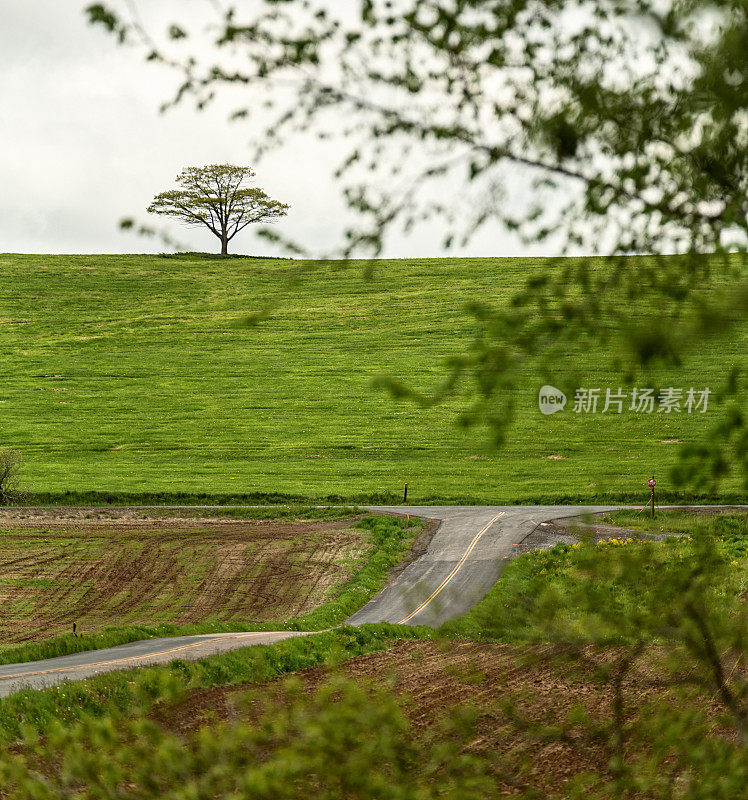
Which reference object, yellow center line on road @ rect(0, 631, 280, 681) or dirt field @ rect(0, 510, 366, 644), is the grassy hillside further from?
yellow center line on road @ rect(0, 631, 280, 681)

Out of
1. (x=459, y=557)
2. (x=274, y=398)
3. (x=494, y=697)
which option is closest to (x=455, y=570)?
(x=459, y=557)

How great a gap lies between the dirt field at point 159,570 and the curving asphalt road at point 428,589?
2078 mm

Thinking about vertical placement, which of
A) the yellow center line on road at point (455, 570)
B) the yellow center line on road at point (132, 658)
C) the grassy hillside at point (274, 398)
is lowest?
the yellow center line on road at point (132, 658)

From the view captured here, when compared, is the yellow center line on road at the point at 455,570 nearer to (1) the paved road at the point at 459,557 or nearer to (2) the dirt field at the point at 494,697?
(1) the paved road at the point at 459,557

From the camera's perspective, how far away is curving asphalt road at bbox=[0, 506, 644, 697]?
13.0 meters

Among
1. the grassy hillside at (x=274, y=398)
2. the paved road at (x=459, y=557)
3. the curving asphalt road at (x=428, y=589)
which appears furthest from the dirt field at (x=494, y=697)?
the grassy hillside at (x=274, y=398)

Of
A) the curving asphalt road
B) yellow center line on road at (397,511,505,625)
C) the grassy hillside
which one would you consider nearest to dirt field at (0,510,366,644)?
the curving asphalt road

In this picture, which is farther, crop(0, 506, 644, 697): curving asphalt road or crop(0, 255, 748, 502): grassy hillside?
crop(0, 255, 748, 502): grassy hillside

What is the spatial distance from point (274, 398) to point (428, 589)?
37.8 m

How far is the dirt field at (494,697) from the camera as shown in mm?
2662

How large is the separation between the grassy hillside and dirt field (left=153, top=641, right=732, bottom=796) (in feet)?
51.9

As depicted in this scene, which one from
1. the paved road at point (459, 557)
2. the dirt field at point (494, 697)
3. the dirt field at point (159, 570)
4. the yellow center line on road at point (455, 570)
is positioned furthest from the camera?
the dirt field at point (159, 570)

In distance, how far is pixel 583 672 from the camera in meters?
2.76

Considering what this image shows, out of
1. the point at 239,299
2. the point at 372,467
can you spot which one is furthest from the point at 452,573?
the point at 239,299
